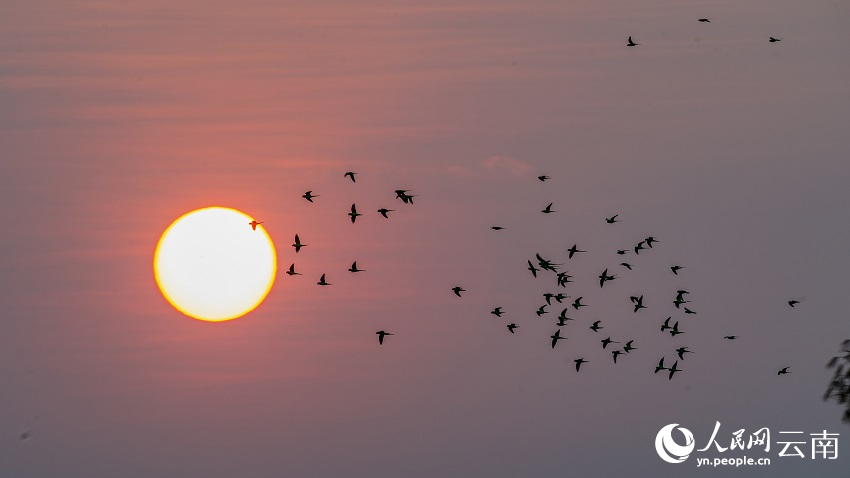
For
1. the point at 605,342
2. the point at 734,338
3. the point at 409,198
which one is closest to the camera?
the point at 409,198

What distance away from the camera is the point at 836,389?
4831cm

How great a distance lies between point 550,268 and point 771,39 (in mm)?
14990

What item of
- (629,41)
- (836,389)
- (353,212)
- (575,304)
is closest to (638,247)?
(575,304)

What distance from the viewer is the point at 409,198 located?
206 feet

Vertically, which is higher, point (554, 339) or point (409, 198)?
point (409, 198)

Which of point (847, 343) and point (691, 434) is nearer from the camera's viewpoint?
point (847, 343)

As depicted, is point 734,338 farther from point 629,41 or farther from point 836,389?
point 836,389

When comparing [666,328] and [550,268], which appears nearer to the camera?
[550,268]

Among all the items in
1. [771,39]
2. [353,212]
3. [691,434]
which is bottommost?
[691,434]

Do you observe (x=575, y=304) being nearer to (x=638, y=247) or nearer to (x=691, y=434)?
(x=638, y=247)

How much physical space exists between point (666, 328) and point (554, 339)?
532 centimetres

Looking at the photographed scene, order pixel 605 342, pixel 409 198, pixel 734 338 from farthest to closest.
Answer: pixel 734 338
pixel 605 342
pixel 409 198

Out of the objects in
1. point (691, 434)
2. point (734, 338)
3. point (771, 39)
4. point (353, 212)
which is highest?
point (771, 39)

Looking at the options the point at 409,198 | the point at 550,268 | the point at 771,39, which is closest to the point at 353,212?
the point at 409,198
